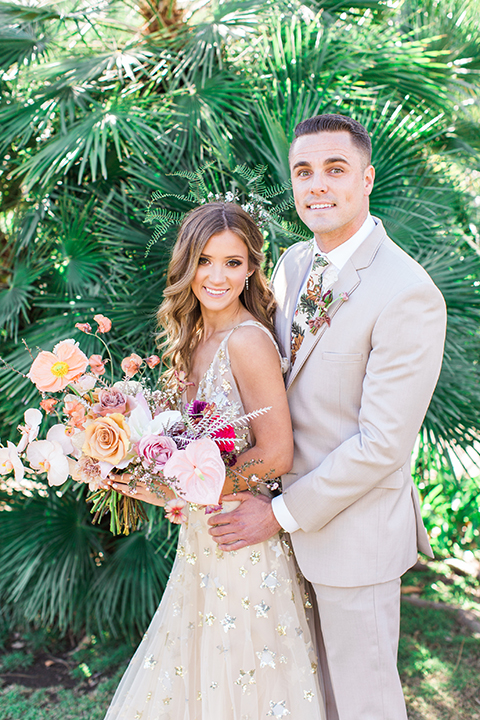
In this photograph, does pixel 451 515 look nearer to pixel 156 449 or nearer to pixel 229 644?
pixel 229 644

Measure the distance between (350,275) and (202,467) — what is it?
828mm

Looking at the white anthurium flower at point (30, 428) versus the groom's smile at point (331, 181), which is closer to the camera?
the white anthurium flower at point (30, 428)

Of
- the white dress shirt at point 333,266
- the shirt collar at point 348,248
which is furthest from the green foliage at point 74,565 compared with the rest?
the shirt collar at point 348,248

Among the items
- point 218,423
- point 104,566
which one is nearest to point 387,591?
point 218,423

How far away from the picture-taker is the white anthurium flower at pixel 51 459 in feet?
5.40

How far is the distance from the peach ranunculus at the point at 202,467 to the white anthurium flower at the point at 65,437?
1.00 feet

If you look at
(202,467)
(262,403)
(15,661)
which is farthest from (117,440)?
(15,661)

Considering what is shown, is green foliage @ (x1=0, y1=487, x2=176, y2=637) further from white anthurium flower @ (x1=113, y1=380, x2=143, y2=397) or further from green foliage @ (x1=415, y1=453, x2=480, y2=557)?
green foliage @ (x1=415, y1=453, x2=480, y2=557)

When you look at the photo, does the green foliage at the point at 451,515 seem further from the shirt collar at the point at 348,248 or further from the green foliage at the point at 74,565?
the shirt collar at the point at 348,248

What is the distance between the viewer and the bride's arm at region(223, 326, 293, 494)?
1938 millimetres

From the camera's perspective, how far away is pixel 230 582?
2.06 meters

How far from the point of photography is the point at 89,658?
357 centimetres

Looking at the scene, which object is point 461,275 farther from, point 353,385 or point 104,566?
point 104,566

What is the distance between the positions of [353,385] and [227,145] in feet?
5.41
